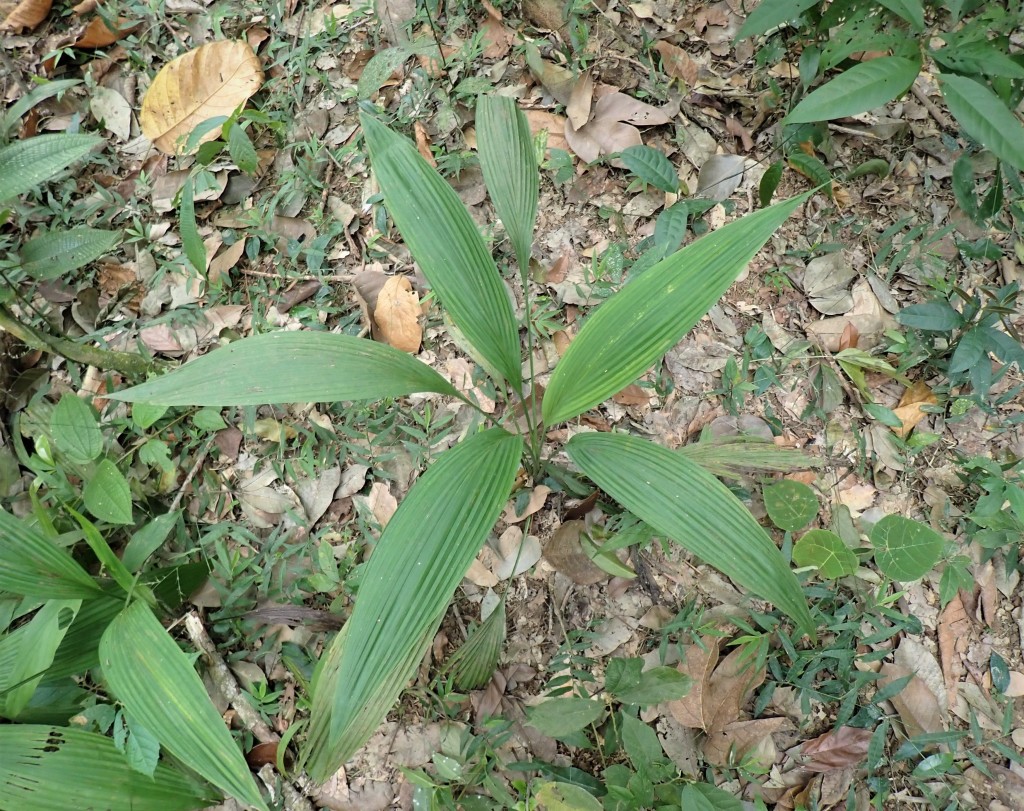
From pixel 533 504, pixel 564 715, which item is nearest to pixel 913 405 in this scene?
pixel 533 504

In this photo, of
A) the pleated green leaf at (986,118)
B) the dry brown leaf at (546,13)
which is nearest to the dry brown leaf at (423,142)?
the dry brown leaf at (546,13)

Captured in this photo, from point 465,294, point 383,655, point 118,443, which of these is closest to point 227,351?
point 465,294

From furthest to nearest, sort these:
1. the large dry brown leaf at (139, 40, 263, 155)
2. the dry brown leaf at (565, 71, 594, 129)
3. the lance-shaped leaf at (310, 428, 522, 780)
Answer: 1. the large dry brown leaf at (139, 40, 263, 155)
2. the dry brown leaf at (565, 71, 594, 129)
3. the lance-shaped leaf at (310, 428, 522, 780)

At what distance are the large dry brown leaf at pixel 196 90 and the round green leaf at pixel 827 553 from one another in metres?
1.73

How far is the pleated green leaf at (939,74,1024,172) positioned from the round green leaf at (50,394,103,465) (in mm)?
1659

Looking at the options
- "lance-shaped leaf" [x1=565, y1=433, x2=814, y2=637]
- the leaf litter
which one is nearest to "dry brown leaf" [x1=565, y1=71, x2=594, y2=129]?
the leaf litter

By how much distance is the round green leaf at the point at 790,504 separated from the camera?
1.35 m

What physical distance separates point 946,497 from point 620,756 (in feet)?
2.89

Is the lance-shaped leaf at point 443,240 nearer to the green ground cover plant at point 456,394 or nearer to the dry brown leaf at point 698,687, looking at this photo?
the green ground cover plant at point 456,394

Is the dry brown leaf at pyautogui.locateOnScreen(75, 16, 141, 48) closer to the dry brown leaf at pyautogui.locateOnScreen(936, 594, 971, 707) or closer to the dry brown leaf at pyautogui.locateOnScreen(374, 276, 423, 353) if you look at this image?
the dry brown leaf at pyautogui.locateOnScreen(374, 276, 423, 353)

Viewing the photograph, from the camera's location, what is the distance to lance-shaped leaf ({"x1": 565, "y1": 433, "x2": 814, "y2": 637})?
3.15 ft

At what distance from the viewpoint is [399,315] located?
1607 millimetres

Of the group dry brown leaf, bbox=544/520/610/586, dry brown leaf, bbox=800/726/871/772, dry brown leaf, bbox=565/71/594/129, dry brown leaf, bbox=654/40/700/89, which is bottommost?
dry brown leaf, bbox=800/726/871/772

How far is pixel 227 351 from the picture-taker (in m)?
1.06
